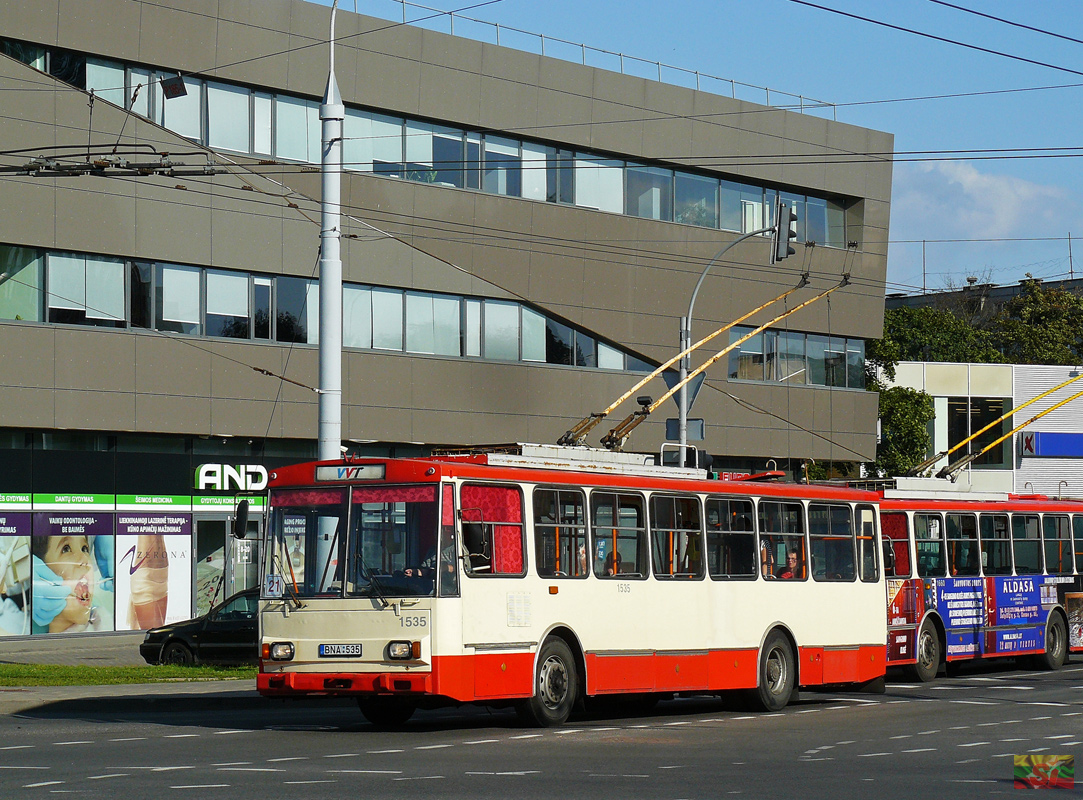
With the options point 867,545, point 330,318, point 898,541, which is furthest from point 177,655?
point 898,541

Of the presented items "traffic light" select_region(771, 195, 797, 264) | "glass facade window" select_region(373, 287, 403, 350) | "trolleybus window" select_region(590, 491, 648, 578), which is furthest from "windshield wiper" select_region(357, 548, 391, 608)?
"glass facade window" select_region(373, 287, 403, 350)

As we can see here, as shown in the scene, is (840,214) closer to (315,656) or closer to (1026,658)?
(1026,658)

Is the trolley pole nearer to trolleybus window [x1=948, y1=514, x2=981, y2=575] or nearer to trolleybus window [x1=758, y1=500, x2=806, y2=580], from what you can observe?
trolleybus window [x1=758, y1=500, x2=806, y2=580]

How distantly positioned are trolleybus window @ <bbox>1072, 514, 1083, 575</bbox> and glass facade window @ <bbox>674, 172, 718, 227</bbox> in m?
16.2

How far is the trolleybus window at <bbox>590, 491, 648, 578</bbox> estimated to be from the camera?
1542cm

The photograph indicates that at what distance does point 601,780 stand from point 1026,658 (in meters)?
18.6

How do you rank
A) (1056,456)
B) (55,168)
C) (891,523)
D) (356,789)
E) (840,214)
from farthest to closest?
(1056,456)
(840,214)
(891,523)
(55,168)
(356,789)

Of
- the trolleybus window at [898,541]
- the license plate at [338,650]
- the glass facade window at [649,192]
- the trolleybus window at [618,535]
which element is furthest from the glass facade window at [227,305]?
the license plate at [338,650]

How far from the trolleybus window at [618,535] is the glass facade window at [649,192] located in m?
24.1

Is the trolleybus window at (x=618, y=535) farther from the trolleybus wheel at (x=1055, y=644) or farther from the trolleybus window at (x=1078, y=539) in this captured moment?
the trolleybus window at (x=1078, y=539)

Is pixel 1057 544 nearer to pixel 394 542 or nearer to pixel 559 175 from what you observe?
pixel 394 542

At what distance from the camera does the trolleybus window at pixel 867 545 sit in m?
19.7

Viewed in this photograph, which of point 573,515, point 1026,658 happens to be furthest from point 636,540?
point 1026,658

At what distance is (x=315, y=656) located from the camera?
14.0 m
